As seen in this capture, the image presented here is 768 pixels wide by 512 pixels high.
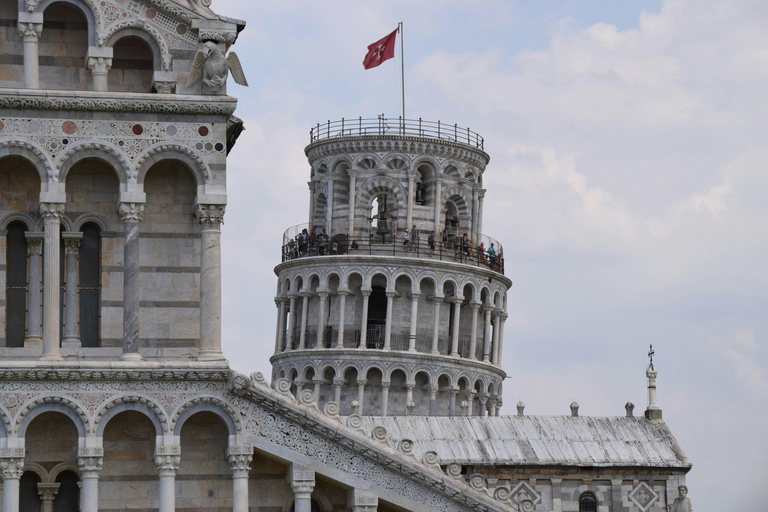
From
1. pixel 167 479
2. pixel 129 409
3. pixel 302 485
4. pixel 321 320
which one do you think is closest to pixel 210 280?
pixel 129 409

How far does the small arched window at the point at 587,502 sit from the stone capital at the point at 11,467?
35.6 meters

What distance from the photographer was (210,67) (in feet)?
135

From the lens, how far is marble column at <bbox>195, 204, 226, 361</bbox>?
40500mm

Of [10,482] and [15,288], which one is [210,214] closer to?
[15,288]

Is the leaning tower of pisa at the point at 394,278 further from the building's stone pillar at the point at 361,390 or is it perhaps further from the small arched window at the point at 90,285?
the small arched window at the point at 90,285

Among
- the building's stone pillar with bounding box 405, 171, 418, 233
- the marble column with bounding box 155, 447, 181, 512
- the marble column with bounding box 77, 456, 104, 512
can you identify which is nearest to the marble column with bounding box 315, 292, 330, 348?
the building's stone pillar with bounding box 405, 171, 418, 233

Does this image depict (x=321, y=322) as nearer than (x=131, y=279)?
No

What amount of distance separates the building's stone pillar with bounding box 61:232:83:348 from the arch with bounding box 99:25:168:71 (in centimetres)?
461

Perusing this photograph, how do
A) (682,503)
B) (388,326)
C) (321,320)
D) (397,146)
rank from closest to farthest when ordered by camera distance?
(682,503) < (388,326) < (397,146) < (321,320)

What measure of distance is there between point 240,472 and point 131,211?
6.60 m

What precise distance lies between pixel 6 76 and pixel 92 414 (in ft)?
27.8

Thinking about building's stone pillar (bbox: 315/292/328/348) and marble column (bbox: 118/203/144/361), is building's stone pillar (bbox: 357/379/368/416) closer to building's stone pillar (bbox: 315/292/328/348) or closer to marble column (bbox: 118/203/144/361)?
building's stone pillar (bbox: 315/292/328/348)

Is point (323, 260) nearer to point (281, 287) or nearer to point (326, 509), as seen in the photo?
point (281, 287)

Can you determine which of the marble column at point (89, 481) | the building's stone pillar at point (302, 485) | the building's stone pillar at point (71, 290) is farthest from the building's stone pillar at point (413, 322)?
the marble column at point (89, 481)
